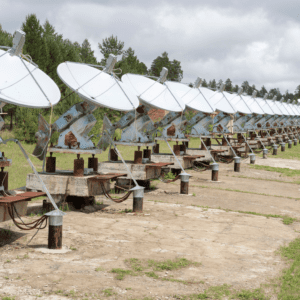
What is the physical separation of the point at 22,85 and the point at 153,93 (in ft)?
20.9

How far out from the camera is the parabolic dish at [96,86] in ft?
29.7

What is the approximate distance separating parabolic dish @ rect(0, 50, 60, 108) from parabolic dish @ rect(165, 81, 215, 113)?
8992mm

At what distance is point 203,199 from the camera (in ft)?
37.0

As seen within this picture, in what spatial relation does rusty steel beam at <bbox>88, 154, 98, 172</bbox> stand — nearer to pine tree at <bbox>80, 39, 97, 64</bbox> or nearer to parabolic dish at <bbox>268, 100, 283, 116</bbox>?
parabolic dish at <bbox>268, 100, 283, 116</bbox>

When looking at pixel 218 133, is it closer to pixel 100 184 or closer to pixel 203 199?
pixel 203 199

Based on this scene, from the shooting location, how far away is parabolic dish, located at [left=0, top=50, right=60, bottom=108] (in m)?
6.54

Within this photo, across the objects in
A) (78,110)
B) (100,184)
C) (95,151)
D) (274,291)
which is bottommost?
(274,291)

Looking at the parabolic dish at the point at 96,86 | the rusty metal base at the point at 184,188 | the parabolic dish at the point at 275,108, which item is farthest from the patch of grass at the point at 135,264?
the parabolic dish at the point at 275,108

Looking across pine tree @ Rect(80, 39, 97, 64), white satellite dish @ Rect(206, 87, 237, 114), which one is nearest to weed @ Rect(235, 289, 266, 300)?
white satellite dish @ Rect(206, 87, 237, 114)

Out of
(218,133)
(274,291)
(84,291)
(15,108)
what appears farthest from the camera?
(15,108)

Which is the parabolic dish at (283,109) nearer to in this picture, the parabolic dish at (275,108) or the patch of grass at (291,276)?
the parabolic dish at (275,108)

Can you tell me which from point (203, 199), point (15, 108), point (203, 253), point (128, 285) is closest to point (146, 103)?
point (203, 199)

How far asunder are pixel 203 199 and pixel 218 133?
31.4 ft

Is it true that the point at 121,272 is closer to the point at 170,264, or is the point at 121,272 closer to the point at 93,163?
the point at 170,264
